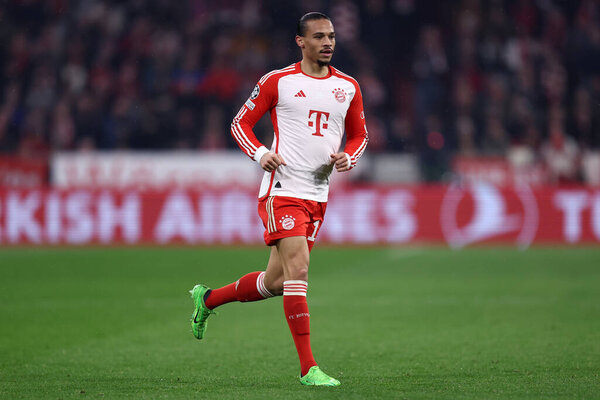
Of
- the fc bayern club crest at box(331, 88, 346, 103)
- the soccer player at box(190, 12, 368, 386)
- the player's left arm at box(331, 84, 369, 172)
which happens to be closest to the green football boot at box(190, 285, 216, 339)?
the soccer player at box(190, 12, 368, 386)

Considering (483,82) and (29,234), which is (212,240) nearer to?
(29,234)

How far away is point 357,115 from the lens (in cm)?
571

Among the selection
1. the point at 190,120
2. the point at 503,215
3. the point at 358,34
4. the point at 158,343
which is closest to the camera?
the point at 158,343

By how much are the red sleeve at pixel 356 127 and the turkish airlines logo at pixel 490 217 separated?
11.0 m

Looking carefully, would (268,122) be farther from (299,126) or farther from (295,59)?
(299,126)

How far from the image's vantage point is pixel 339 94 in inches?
219

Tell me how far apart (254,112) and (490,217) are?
11.6 m

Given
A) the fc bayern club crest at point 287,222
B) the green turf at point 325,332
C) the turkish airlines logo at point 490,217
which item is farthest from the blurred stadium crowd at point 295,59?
the fc bayern club crest at point 287,222

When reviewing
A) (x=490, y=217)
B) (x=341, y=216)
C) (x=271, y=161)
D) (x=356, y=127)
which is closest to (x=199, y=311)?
(x=271, y=161)

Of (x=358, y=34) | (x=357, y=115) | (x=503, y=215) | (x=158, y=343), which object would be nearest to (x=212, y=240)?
(x=503, y=215)

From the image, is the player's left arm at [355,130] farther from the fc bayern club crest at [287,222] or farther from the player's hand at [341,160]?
the fc bayern club crest at [287,222]

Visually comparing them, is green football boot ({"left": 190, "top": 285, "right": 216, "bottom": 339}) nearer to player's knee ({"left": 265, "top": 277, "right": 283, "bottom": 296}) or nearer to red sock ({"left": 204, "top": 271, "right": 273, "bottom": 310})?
red sock ({"left": 204, "top": 271, "right": 273, "bottom": 310})

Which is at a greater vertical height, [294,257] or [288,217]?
[288,217]

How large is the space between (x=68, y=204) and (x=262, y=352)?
11.4 m
